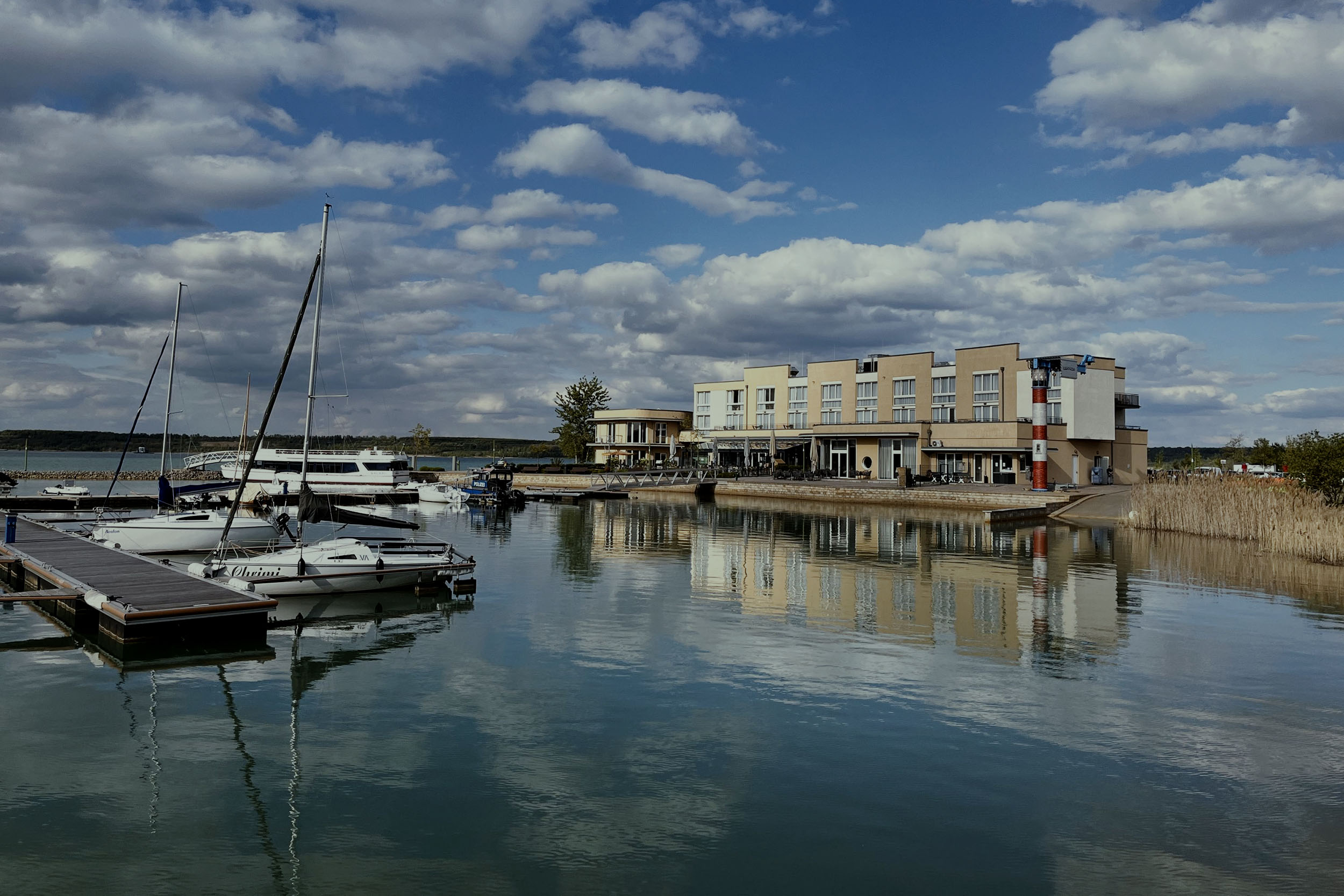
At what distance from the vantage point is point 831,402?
85.9m

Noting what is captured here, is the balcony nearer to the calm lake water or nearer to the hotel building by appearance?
the hotel building

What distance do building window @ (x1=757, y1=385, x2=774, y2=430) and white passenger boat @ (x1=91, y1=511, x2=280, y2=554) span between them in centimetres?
6296

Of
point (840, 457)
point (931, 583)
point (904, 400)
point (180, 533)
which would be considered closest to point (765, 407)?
point (840, 457)

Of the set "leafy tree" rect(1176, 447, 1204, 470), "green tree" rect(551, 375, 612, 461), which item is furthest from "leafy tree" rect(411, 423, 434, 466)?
"leafy tree" rect(1176, 447, 1204, 470)

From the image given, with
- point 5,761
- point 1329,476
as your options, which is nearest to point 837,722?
point 5,761

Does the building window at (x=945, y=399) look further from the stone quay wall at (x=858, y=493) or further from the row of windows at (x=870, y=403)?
the stone quay wall at (x=858, y=493)

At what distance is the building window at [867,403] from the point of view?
269 feet

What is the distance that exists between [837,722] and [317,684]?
10.1 metres

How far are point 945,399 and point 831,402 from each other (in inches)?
499

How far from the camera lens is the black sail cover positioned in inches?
1033

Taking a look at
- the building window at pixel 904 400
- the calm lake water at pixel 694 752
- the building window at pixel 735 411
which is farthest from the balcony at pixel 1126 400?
the calm lake water at pixel 694 752

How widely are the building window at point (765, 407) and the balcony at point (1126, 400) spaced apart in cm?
3334

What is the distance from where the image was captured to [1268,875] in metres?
9.27

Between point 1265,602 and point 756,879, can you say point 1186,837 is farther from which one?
point 1265,602
